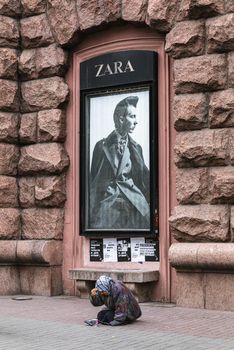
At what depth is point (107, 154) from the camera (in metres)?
13.2

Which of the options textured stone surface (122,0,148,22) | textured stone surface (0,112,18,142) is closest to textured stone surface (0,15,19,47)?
textured stone surface (0,112,18,142)

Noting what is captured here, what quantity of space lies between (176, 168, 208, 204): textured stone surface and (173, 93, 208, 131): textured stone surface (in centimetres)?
76

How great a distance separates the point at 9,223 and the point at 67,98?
8.86 feet

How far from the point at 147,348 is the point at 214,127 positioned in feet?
15.0

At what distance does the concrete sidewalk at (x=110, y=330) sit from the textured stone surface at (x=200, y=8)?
4.88 m

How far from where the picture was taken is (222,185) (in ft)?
37.0

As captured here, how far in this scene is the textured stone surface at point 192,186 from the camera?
11.6 metres

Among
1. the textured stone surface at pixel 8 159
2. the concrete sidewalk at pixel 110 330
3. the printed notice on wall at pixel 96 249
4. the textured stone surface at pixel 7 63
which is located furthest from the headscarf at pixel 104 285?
the textured stone surface at pixel 7 63

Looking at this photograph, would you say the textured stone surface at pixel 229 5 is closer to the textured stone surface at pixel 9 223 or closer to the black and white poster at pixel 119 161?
the black and white poster at pixel 119 161

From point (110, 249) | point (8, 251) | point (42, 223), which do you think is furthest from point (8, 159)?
Answer: point (110, 249)

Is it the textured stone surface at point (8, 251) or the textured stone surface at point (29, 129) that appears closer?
the textured stone surface at point (8, 251)

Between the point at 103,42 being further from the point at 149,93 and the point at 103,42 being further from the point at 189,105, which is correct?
the point at 189,105

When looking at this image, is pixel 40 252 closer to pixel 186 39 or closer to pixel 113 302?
pixel 113 302

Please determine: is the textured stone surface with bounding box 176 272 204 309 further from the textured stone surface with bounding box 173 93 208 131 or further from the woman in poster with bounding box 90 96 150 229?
the textured stone surface with bounding box 173 93 208 131
